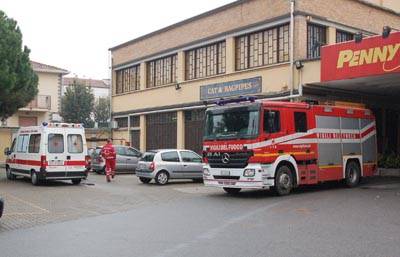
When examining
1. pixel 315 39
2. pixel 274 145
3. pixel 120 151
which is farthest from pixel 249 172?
pixel 120 151

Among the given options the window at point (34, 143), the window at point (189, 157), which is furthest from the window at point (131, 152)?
the window at point (34, 143)

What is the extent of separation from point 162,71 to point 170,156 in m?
12.2

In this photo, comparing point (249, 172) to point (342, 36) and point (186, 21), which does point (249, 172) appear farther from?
point (186, 21)

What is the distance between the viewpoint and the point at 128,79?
120ft

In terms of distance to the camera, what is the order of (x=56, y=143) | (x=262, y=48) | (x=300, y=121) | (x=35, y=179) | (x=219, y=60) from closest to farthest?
Result: (x=300, y=121) < (x=56, y=143) < (x=35, y=179) < (x=262, y=48) < (x=219, y=60)

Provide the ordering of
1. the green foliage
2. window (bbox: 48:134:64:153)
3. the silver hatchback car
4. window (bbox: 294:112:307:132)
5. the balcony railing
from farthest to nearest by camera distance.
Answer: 1. the balcony railing
2. the green foliage
3. the silver hatchback car
4. window (bbox: 48:134:64:153)
5. window (bbox: 294:112:307:132)

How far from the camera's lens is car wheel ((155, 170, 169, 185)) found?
2103cm

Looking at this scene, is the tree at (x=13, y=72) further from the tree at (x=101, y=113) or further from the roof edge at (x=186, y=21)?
the tree at (x=101, y=113)

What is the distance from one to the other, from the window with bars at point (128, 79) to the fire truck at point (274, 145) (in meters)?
19.1

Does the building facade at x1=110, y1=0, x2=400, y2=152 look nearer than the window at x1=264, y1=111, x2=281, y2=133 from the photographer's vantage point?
No

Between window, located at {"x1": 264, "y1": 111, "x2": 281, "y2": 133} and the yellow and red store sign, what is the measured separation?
5027 millimetres

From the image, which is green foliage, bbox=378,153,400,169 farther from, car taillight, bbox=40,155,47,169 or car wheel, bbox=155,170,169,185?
car taillight, bbox=40,155,47,169

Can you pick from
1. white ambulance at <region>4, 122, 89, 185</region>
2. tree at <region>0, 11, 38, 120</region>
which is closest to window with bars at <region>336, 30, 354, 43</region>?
white ambulance at <region>4, 122, 89, 185</region>

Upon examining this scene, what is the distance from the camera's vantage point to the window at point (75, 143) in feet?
67.8
